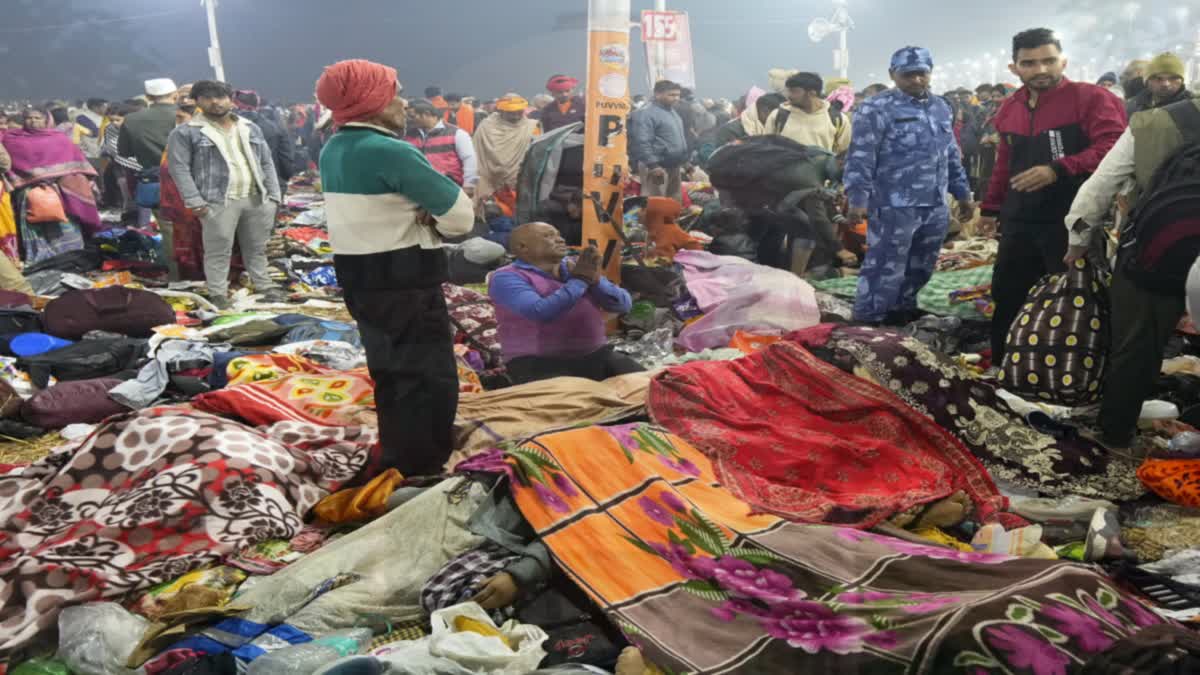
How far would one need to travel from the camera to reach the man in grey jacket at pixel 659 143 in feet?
32.6

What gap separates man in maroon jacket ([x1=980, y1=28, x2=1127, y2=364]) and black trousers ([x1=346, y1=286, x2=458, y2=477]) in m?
3.14

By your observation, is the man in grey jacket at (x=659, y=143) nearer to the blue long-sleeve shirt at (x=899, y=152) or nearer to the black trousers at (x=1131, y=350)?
the blue long-sleeve shirt at (x=899, y=152)

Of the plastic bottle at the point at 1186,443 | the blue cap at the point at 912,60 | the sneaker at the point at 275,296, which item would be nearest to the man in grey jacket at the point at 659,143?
the sneaker at the point at 275,296

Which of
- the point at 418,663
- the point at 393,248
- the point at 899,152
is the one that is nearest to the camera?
the point at 418,663

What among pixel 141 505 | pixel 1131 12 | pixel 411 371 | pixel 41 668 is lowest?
pixel 41 668

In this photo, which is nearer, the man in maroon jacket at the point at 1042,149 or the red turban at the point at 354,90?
the red turban at the point at 354,90

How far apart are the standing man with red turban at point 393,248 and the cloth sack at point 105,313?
3310 millimetres

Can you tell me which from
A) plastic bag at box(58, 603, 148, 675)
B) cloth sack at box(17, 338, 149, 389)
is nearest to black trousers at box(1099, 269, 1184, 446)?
plastic bag at box(58, 603, 148, 675)

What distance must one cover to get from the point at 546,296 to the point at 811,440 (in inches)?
61.9

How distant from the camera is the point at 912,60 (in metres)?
5.61

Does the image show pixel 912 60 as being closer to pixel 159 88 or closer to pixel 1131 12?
pixel 159 88

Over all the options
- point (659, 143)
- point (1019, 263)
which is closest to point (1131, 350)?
point (1019, 263)

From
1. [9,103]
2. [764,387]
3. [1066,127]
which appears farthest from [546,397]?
[9,103]

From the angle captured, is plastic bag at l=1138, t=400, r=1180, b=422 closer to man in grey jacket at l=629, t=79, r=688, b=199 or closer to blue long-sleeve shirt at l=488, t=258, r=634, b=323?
blue long-sleeve shirt at l=488, t=258, r=634, b=323
